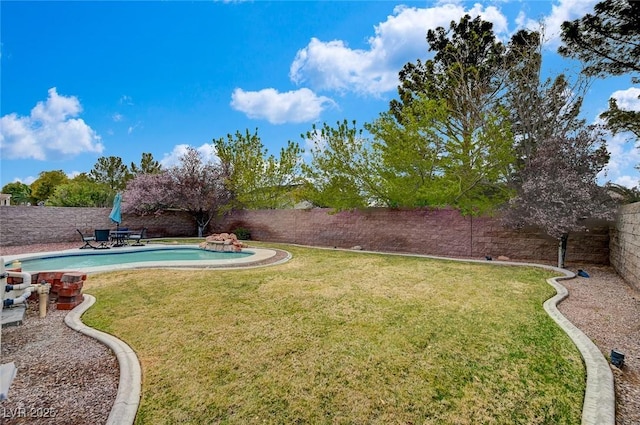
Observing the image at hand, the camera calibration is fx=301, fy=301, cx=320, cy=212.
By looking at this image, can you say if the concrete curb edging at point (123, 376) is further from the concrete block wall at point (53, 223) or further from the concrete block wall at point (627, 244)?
the concrete block wall at point (53, 223)

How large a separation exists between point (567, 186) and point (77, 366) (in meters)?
11.3

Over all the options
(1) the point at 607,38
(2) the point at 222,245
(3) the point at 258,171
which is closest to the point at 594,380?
(1) the point at 607,38

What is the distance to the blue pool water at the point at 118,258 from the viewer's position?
1051 centimetres

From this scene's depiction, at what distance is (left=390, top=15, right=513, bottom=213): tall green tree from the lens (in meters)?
11.5

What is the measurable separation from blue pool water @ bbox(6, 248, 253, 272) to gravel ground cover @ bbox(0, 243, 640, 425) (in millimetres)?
5640

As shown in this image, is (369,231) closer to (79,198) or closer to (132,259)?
(132,259)

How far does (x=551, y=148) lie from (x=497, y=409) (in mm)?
9308

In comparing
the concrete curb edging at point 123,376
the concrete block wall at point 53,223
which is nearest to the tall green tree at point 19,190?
the concrete block wall at point 53,223

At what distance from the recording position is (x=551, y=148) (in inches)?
366

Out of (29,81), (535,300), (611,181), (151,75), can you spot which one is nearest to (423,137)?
(611,181)

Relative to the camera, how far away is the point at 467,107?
50.7 ft

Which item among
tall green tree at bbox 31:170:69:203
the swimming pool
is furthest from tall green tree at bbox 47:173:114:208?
tall green tree at bbox 31:170:69:203

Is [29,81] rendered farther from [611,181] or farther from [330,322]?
[611,181]

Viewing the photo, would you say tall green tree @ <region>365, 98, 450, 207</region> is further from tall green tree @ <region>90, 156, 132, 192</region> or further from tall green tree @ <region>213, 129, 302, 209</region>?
tall green tree @ <region>90, 156, 132, 192</region>
